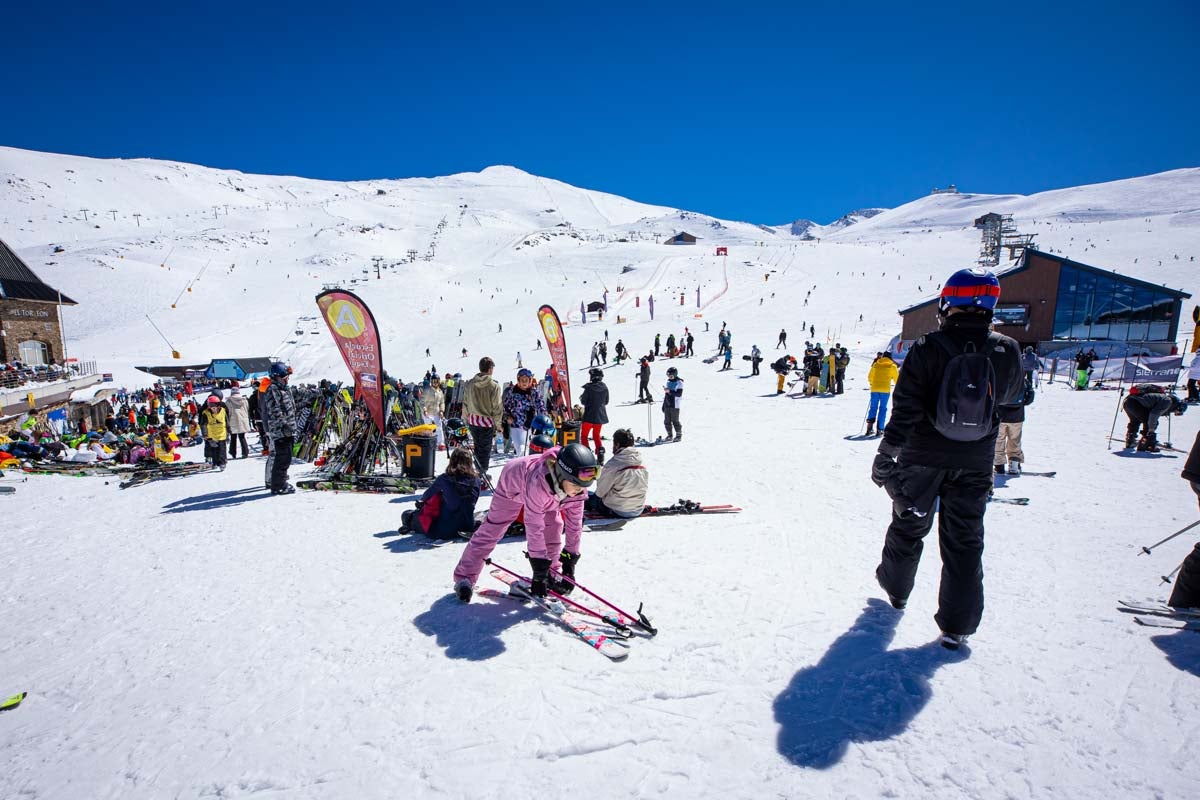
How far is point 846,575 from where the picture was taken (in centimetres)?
461

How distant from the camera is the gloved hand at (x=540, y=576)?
4188 millimetres

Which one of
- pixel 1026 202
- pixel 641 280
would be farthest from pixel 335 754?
pixel 1026 202

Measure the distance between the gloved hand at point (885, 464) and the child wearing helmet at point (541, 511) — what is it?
1794mm

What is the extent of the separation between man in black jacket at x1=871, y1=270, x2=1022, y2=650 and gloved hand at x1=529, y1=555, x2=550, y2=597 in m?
2.48

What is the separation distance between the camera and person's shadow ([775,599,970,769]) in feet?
8.87

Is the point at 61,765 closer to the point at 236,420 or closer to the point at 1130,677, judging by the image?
the point at 1130,677

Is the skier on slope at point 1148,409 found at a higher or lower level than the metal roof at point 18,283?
lower

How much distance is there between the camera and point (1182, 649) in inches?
129

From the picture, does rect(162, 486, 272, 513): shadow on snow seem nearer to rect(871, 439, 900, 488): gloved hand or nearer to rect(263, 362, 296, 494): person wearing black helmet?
rect(263, 362, 296, 494): person wearing black helmet

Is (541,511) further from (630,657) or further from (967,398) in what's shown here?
(967,398)

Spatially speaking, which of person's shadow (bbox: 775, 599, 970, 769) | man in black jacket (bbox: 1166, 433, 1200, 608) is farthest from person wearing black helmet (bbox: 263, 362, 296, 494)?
man in black jacket (bbox: 1166, 433, 1200, 608)

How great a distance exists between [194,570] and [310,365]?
3949 cm

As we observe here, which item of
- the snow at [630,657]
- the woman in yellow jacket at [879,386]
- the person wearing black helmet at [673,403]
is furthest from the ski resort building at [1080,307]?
the snow at [630,657]

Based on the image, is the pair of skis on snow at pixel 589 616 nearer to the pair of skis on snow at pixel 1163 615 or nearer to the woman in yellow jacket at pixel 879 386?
the pair of skis on snow at pixel 1163 615
